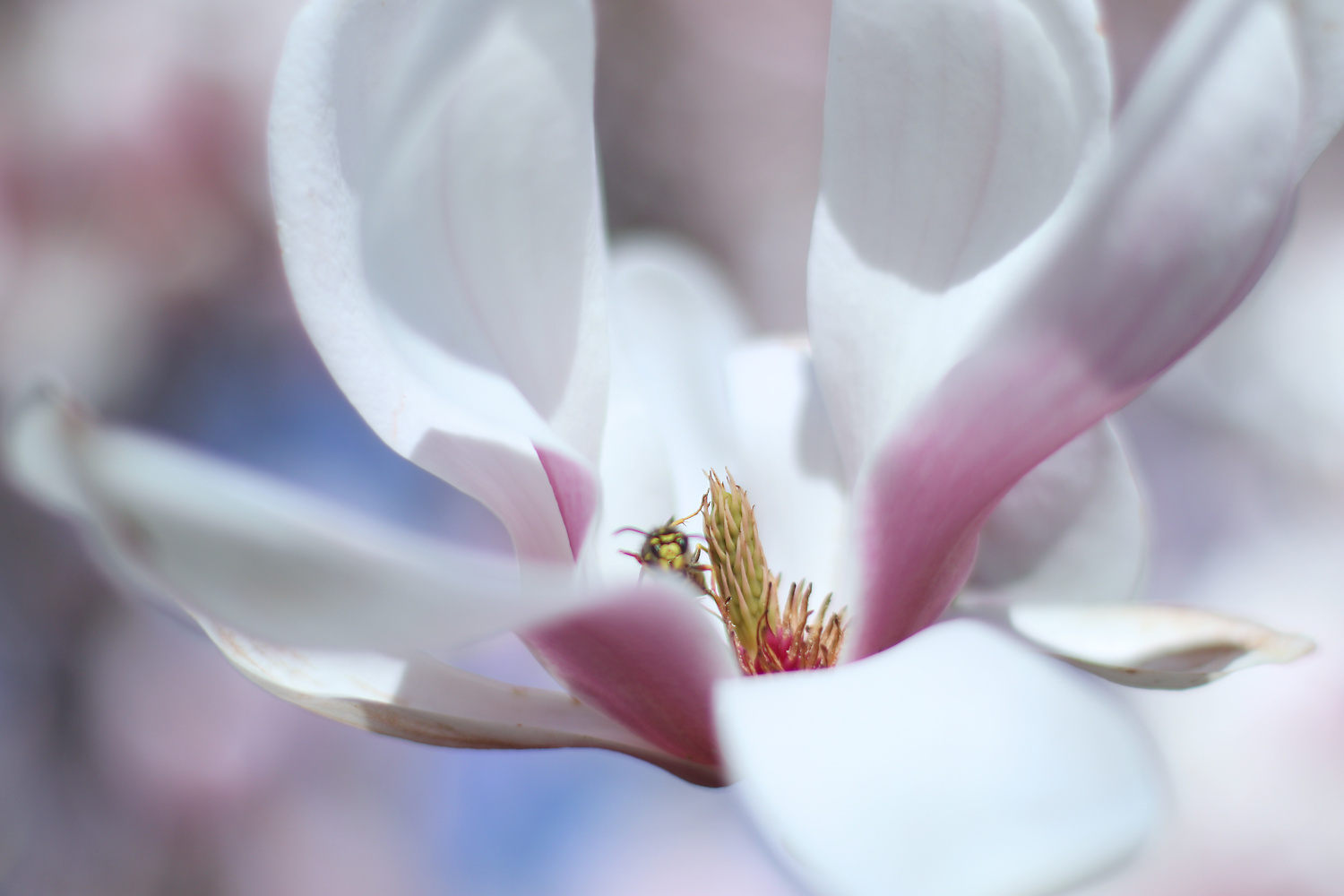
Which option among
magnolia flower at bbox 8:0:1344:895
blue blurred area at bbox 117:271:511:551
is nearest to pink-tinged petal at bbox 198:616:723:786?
magnolia flower at bbox 8:0:1344:895

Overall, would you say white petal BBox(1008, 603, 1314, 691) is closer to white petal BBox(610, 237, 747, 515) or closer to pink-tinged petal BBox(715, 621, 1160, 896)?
pink-tinged petal BBox(715, 621, 1160, 896)

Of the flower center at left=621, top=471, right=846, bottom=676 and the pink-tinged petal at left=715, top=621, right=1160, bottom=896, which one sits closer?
the pink-tinged petal at left=715, top=621, right=1160, bottom=896

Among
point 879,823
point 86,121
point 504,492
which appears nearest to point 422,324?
point 504,492

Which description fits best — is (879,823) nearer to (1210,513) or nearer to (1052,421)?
(1052,421)

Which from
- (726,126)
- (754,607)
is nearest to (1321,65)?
(754,607)

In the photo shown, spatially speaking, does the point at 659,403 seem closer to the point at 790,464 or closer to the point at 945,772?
the point at 790,464
